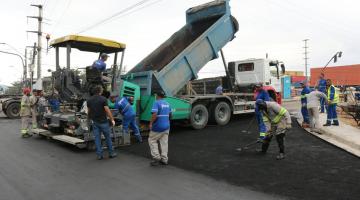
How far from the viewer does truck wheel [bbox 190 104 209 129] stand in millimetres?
11469

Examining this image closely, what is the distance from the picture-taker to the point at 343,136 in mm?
9133

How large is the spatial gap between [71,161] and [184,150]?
2.48 m

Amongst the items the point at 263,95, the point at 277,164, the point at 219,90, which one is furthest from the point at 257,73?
the point at 277,164

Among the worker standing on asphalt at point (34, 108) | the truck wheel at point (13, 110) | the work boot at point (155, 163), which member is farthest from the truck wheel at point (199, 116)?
the truck wheel at point (13, 110)

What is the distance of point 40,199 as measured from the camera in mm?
5027

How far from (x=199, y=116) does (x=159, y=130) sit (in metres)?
4.77

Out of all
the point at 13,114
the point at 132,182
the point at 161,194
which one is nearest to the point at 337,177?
the point at 161,194

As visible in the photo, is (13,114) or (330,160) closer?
(330,160)

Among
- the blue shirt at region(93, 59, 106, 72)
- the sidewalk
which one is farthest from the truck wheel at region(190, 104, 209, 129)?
the blue shirt at region(93, 59, 106, 72)

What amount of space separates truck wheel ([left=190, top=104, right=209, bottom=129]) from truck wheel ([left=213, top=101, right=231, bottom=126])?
0.44 m

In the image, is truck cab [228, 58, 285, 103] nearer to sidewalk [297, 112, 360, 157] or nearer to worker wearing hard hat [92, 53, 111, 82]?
sidewalk [297, 112, 360, 157]

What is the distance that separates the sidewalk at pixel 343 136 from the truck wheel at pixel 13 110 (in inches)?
627

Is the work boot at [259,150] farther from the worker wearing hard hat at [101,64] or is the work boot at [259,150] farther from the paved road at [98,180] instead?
the worker wearing hard hat at [101,64]

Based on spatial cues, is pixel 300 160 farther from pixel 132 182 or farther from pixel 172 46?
pixel 172 46
